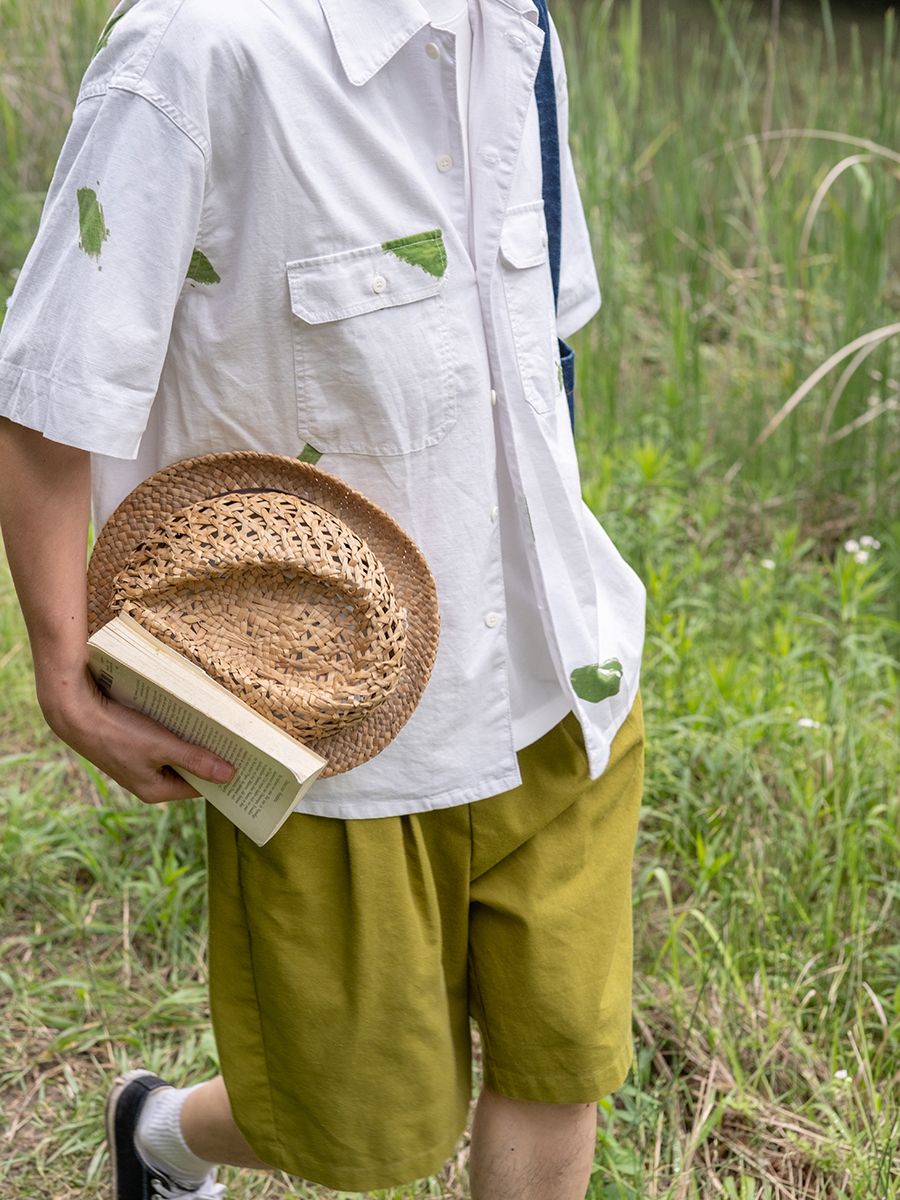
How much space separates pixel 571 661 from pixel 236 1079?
601 millimetres

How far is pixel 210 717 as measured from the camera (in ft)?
3.28

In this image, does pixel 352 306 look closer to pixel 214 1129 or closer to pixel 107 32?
pixel 107 32

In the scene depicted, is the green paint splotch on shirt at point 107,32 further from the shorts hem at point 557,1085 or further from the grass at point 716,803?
the grass at point 716,803

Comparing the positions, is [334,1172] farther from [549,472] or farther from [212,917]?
[549,472]

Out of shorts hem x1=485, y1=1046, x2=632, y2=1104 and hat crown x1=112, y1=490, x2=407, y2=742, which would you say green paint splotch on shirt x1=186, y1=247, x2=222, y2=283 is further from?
shorts hem x1=485, y1=1046, x2=632, y2=1104

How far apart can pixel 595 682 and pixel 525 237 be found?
48cm

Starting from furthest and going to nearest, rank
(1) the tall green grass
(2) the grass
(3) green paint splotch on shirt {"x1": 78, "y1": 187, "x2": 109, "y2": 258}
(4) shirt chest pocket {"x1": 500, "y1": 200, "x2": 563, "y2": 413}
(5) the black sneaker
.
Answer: (1) the tall green grass, (2) the grass, (5) the black sneaker, (4) shirt chest pocket {"x1": 500, "y1": 200, "x2": 563, "y2": 413}, (3) green paint splotch on shirt {"x1": 78, "y1": 187, "x2": 109, "y2": 258}

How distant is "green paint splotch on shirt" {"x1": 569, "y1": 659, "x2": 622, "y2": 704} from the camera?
124 cm

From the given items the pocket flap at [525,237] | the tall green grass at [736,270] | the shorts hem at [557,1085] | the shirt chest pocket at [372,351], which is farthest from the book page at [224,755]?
the tall green grass at [736,270]

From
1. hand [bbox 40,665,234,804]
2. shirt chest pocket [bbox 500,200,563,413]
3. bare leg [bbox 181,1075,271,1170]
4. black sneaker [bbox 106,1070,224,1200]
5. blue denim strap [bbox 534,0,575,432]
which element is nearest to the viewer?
hand [bbox 40,665,234,804]

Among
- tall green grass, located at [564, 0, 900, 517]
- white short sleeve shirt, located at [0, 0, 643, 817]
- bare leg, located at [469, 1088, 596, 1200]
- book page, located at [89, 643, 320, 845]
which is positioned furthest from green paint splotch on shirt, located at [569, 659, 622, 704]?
tall green grass, located at [564, 0, 900, 517]

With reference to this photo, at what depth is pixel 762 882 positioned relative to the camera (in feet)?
6.75

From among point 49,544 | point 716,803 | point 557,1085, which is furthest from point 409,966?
point 716,803

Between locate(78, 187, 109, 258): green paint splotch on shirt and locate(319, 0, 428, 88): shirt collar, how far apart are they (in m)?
0.25
